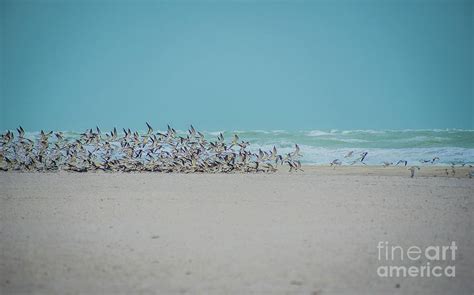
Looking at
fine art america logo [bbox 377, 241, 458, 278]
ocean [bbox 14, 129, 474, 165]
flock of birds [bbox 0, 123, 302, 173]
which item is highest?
ocean [bbox 14, 129, 474, 165]

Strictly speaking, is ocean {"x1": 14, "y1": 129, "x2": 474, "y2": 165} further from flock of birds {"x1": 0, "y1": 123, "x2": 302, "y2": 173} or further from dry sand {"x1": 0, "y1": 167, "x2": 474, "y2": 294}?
dry sand {"x1": 0, "y1": 167, "x2": 474, "y2": 294}

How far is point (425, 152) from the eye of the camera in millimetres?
18984

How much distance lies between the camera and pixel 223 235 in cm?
575

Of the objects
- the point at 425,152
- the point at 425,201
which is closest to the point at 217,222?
the point at 425,201

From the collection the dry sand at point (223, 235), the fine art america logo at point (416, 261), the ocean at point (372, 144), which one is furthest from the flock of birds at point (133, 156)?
the fine art america logo at point (416, 261)

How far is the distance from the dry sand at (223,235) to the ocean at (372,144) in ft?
26.5

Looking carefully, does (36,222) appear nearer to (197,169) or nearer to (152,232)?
(152,232)

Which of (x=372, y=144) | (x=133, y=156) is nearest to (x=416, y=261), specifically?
(x=133, y=156)

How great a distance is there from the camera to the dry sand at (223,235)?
14.1 feet

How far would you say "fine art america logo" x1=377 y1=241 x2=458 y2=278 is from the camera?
4.60 m

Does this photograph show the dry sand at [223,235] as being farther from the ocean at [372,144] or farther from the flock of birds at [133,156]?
the ocean at [372,144]

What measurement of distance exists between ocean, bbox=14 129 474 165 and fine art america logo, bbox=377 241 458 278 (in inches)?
465

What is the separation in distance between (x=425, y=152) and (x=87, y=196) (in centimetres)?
1455

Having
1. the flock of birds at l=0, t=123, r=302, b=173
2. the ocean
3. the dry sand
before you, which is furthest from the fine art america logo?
the ocean
